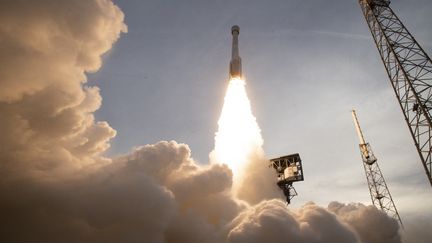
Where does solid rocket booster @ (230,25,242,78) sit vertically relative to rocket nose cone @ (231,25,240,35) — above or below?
below

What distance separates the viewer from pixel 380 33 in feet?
118

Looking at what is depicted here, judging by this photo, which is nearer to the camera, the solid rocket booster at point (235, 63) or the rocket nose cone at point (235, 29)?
the solid rocket booster at point (235, 63)

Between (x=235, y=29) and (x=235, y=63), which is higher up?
(x=235, y=29)

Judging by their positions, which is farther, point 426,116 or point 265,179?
point 265,179

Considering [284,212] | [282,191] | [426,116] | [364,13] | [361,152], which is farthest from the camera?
[361,152]

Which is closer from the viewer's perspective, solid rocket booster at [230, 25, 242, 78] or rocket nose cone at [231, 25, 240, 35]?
solid rocket booster at [230, 25, 242, 78]

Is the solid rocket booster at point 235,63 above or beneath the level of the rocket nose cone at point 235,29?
beneath

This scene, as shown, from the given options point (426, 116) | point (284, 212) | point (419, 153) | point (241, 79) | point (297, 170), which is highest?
point (241, 79)

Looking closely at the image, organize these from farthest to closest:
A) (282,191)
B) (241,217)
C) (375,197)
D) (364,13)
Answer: (375,197)
(282,191)
(364,13)
(241,217)

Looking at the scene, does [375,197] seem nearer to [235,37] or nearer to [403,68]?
[403,68]

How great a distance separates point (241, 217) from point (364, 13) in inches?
1224

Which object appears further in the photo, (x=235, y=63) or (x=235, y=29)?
(x=235, y=29)

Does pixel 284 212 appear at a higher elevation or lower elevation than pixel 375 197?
lower

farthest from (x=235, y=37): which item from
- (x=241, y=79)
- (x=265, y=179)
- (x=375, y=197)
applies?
(x=375, y=197)
